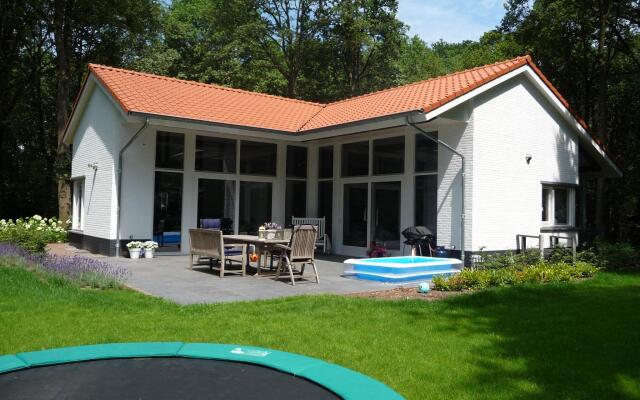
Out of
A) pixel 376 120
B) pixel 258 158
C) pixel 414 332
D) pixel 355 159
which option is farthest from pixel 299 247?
pixel 258 158

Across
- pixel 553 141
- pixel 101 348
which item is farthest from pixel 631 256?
pixel 101 348

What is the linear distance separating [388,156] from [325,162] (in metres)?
2.83

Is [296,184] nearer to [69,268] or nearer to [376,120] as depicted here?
[376,120]

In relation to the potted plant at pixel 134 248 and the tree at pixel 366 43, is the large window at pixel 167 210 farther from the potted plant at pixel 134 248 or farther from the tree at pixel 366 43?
the tree at pixel 366 43

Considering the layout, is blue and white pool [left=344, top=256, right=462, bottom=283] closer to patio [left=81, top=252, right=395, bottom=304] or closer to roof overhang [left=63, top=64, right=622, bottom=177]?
patio [left=81, top=252, right=395, bottom=304]

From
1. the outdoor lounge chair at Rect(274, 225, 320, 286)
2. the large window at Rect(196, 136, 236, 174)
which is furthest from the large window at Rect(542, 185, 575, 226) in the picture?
the large window at Rect(196, 136, 236, 174)

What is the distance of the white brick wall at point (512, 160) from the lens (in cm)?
1263

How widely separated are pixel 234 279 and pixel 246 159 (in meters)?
6.43

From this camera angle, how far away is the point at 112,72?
15.6 meters

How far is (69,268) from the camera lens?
9.22 m

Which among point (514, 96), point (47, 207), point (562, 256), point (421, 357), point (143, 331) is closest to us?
point (421, 357)

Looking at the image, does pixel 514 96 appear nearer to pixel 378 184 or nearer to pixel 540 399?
pixel 378 184

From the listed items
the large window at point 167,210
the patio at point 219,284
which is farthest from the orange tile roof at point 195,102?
the patio at point 219,284

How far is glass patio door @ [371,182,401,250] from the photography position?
14305mm
